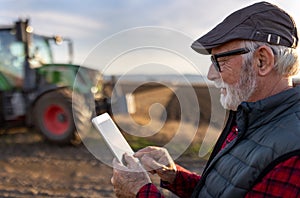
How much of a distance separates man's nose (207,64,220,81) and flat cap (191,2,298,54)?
111 millimetres

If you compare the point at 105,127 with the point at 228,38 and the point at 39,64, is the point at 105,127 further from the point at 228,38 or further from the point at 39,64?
the point at 39,64

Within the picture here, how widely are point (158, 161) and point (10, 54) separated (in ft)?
22.5

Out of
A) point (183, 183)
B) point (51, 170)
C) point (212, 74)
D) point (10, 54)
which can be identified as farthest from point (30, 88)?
point (212, 74)

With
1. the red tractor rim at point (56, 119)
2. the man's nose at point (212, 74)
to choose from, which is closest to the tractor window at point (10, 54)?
the red tractor rim at point (56, 119)

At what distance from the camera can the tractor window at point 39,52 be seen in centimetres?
Answer: 821

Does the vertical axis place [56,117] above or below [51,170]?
above

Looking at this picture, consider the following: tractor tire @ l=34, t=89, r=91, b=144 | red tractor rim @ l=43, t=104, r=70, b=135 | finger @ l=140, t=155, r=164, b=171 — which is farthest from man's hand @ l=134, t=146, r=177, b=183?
red tractor rim @ l=43, t=104, r=70, b=135

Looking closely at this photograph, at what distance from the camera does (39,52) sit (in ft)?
27.7

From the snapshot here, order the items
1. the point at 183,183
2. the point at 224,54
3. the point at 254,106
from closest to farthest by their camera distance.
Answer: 1. the point at 254,106
2. the point at 224,54
3. the point at 183,183

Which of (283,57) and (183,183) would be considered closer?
(283,57)

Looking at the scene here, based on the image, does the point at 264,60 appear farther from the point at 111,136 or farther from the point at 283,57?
the point at 111,136

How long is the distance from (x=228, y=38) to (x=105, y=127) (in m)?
0.56

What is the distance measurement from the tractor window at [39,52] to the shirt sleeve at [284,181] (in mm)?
7442

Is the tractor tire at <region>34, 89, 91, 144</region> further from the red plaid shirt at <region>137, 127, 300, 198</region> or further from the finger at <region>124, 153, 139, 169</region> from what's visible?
the red plaid shirt at <region>137, 127, 300, 198</region>
